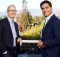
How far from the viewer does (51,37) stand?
2.85m

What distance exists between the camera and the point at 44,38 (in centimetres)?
291

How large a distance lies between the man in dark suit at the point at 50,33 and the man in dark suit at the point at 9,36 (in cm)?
56

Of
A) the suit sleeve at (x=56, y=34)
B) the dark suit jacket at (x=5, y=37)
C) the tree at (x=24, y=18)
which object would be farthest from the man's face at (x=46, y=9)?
the tree at (x=24, y=18)

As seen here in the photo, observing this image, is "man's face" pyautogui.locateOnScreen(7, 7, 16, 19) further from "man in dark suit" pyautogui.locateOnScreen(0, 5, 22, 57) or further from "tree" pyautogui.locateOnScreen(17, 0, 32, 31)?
"tree" pyautogui.locateOnScreen(17, 0, 32, 31)

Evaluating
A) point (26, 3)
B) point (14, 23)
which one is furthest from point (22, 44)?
point (26, 3)

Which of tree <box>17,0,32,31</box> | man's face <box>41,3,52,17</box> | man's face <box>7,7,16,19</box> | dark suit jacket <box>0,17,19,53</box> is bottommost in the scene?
tree <box>17,0,32,31</box>

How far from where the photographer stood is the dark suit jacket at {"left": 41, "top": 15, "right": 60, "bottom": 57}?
281cm

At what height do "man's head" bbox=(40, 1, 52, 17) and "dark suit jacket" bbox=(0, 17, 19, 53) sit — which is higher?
"man's head" bbox=(40, 1, 52, 17)

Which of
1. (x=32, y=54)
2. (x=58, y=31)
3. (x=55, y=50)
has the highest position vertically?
(x=58, y=31)

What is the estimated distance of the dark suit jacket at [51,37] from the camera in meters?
2.81

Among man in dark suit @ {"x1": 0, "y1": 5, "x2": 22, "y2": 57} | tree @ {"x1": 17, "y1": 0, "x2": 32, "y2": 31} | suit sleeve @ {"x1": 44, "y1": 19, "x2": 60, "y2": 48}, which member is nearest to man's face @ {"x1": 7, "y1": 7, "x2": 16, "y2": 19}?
man in dark suit @ {"x1": 0, "y1": 5, "x2": 22, "y2": 57}

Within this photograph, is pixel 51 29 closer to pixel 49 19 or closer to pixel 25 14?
pixel 49 19

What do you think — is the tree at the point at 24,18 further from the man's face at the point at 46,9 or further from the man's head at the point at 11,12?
the man's face at the point at 46,9

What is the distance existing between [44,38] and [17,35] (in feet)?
2.09
